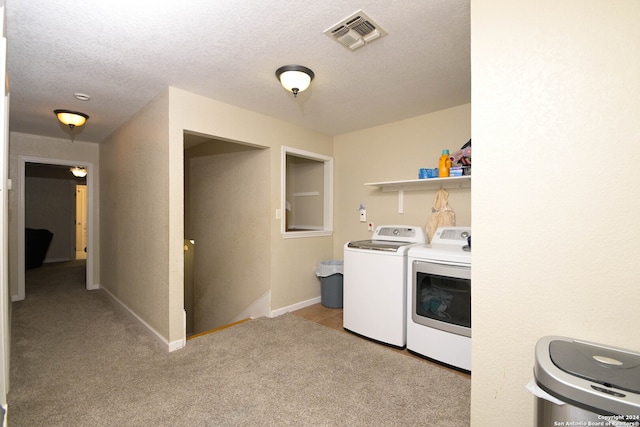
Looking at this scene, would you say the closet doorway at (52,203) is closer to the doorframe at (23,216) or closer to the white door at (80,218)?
the white door at (80,218)

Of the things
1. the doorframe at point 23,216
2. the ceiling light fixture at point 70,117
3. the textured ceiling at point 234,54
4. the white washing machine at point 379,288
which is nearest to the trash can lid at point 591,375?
the white washing machine at point 379,288

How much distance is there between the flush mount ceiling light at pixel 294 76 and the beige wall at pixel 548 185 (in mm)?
1161

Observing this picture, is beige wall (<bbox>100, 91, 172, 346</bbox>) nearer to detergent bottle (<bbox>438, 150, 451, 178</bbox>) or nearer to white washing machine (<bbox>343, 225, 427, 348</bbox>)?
white washing machine (<bbox>343, 225, 427, 348</bbox>)

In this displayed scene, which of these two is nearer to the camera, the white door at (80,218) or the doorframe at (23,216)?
the doorframe at (23,216)

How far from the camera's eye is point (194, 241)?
4609 millimetres

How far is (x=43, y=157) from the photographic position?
13.5 ft

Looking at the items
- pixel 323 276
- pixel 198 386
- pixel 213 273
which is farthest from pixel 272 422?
pixel 213 273

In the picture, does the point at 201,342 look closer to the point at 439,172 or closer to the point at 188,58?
the point at 188,58

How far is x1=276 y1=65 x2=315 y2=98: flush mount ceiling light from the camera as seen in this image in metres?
2.14

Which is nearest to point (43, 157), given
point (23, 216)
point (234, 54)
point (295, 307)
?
point (23, 216)

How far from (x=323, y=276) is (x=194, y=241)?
2227 mm

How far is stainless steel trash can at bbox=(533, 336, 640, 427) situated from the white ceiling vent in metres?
1.76

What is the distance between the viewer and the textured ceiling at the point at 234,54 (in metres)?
1.58

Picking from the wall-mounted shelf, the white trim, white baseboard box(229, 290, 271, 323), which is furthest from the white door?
the wall-mounted shelf
